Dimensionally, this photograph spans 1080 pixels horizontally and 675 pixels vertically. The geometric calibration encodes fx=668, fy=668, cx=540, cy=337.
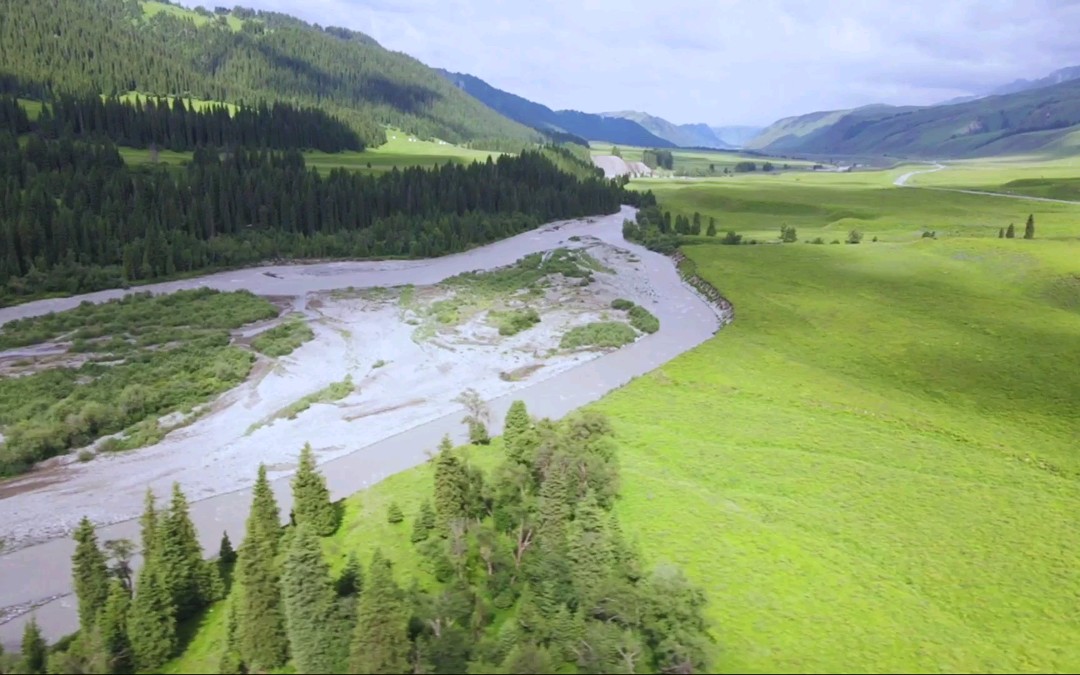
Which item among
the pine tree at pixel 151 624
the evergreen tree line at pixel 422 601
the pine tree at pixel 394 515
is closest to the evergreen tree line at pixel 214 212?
the evergreen tree line at pixel 422 601

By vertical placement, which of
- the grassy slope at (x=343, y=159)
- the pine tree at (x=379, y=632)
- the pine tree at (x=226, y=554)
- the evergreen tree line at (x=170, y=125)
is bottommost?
the pine tree at (x=226, y=554)

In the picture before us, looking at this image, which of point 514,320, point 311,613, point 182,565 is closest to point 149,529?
point 182,565

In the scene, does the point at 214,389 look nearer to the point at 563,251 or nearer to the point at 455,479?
the point at 455,479

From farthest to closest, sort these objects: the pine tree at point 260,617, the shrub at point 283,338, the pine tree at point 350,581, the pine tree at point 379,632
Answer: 1. the shrub at point 283,338
2. the pine tree at point 350,581
3. the pine tree at point 260,617
4. the pine tree at point 379,632

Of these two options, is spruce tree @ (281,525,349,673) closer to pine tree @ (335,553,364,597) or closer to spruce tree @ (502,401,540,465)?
pine tree @ (335,553,364,597)

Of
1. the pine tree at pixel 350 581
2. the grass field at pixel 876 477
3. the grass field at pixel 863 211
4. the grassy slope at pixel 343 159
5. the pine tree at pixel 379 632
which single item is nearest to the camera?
the pine tree at pixel 379 632

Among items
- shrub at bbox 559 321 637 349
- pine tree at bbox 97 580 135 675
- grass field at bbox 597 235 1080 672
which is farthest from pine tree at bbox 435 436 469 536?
shrub at bbox 559 321 637 349

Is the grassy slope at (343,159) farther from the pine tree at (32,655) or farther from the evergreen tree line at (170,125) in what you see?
the pine tree at (32,655)
